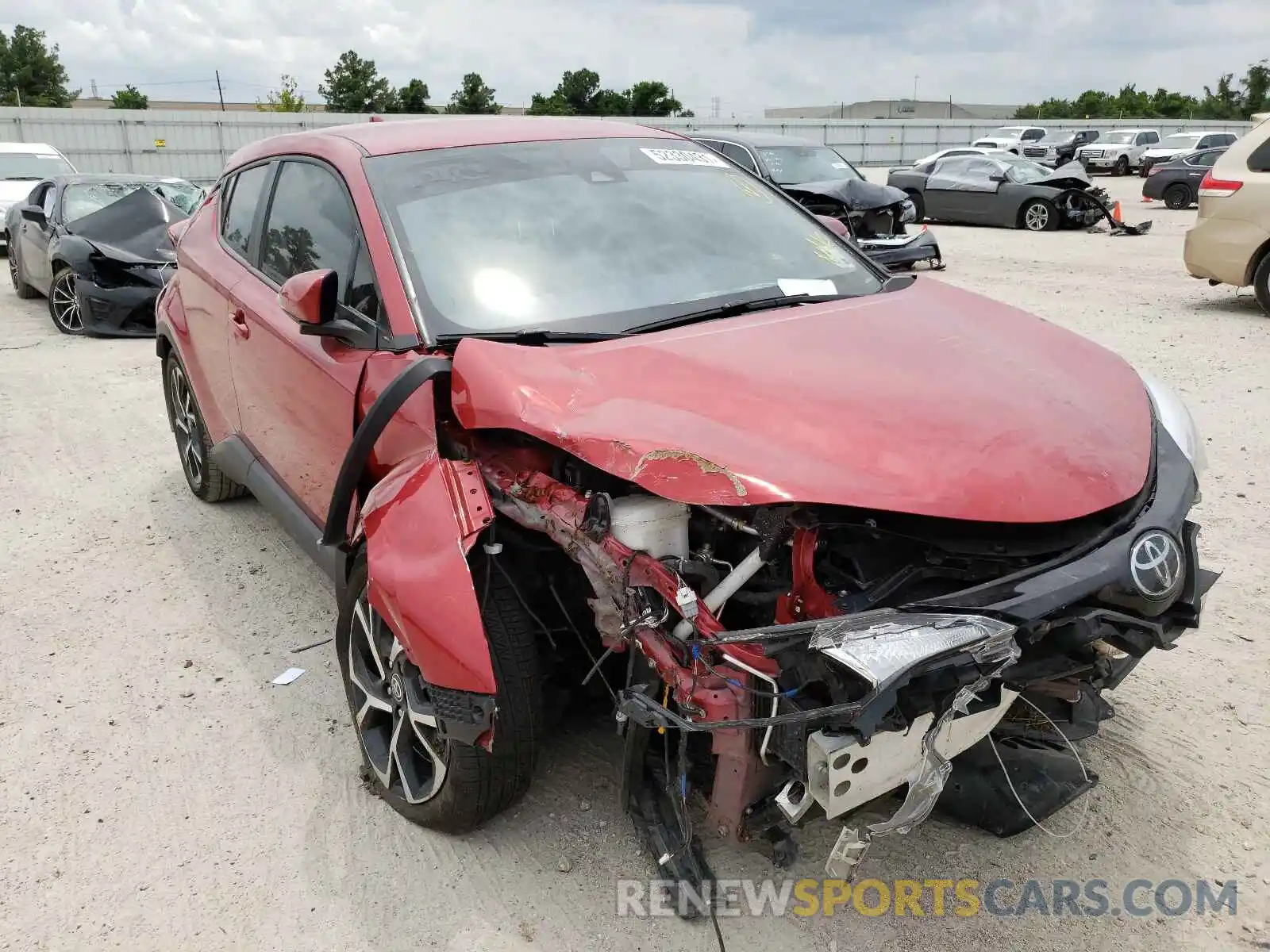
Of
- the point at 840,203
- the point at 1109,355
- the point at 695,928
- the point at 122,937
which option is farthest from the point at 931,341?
the point at 840,203

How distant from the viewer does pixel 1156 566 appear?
6.63 feet

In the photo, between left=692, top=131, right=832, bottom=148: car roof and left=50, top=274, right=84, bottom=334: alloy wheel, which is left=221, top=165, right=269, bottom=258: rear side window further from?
left=692, top=131, right=832, bottom=148: car roof

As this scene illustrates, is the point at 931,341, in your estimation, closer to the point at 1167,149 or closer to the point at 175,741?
the point at 175,741

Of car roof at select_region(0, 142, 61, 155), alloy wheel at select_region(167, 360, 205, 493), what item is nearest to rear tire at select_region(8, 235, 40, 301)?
car roof at select_region(0, 142, 61, 155)

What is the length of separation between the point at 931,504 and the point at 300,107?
61.2 m

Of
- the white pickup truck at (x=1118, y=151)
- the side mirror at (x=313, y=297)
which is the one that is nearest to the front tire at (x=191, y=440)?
the side mirror at (x=313, y=297)

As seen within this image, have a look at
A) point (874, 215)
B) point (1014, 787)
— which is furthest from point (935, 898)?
point (874, 215)

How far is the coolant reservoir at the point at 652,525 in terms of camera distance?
220 centimetres

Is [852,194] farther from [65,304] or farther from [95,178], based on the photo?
[65,304]

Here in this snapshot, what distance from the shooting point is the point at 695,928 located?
2400 millimetres

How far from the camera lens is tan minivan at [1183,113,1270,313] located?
8539 mm

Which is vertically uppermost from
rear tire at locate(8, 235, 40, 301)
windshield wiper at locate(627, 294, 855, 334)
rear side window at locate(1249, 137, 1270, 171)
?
rear side window at locate(1249, 137, 1270, 171)

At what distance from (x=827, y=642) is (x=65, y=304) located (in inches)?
406

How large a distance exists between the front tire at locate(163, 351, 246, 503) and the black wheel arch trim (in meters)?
2.34
